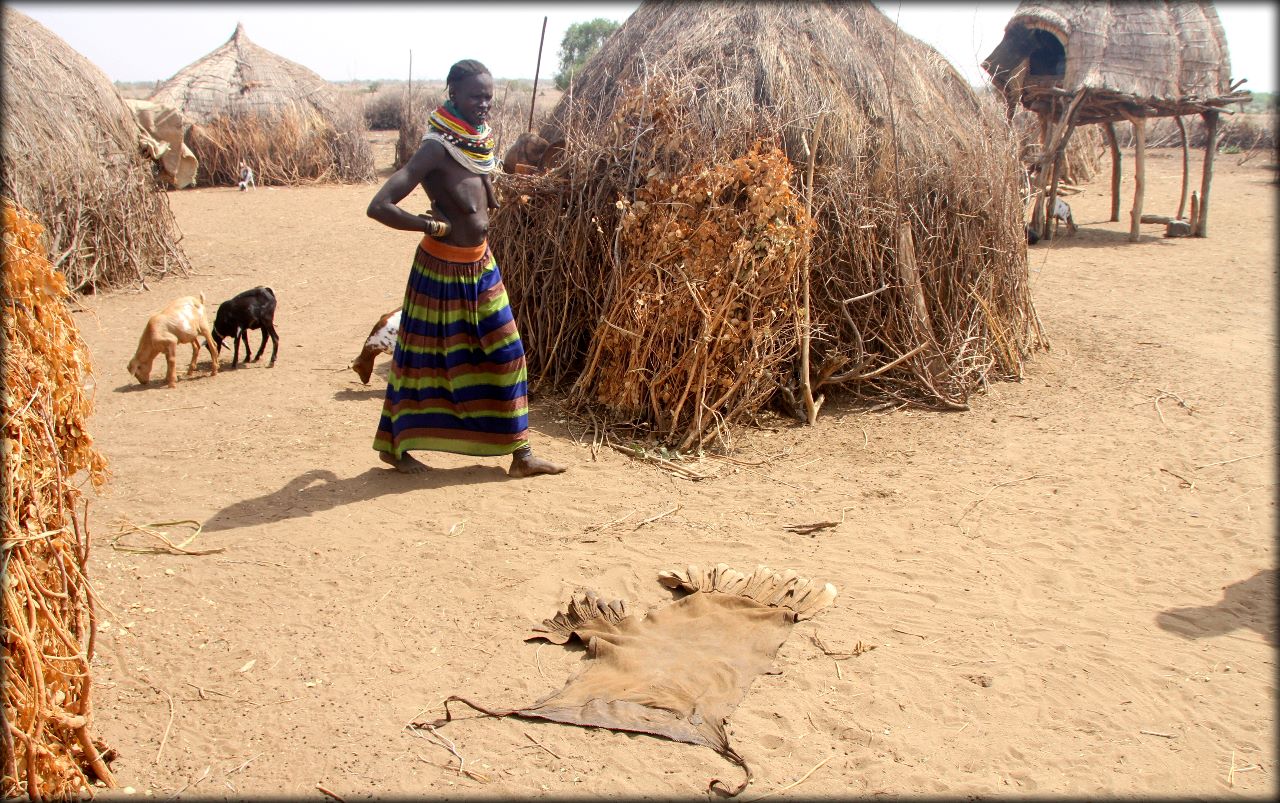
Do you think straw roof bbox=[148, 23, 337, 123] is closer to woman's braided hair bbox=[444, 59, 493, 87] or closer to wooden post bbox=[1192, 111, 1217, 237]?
wooden post bbox=[1192, 111, 1217, 237]

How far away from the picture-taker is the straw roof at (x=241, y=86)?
16.7 metres

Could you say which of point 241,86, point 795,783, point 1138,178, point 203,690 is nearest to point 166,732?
point 203,690

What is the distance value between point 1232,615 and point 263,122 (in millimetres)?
16474

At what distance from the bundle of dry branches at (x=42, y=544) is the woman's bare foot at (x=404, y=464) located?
1931 mm

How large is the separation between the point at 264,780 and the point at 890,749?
5.80 ft

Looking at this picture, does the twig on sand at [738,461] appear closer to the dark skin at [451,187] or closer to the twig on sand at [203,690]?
the dark skin at [451,187]

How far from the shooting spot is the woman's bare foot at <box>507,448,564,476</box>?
4.78 metres

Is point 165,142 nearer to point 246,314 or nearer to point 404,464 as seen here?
point 246,314

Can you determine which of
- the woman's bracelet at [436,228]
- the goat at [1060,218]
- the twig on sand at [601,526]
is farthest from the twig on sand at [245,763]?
the goat at [1060,218]

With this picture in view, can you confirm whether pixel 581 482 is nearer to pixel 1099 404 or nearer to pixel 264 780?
pixel 264 780

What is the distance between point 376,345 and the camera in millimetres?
6098

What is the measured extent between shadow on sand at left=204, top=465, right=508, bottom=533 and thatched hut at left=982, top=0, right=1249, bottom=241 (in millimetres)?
8567

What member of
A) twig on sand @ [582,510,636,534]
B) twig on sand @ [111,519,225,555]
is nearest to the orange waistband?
twig on sand @ [582,510,636,534]

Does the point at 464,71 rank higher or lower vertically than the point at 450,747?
higher
